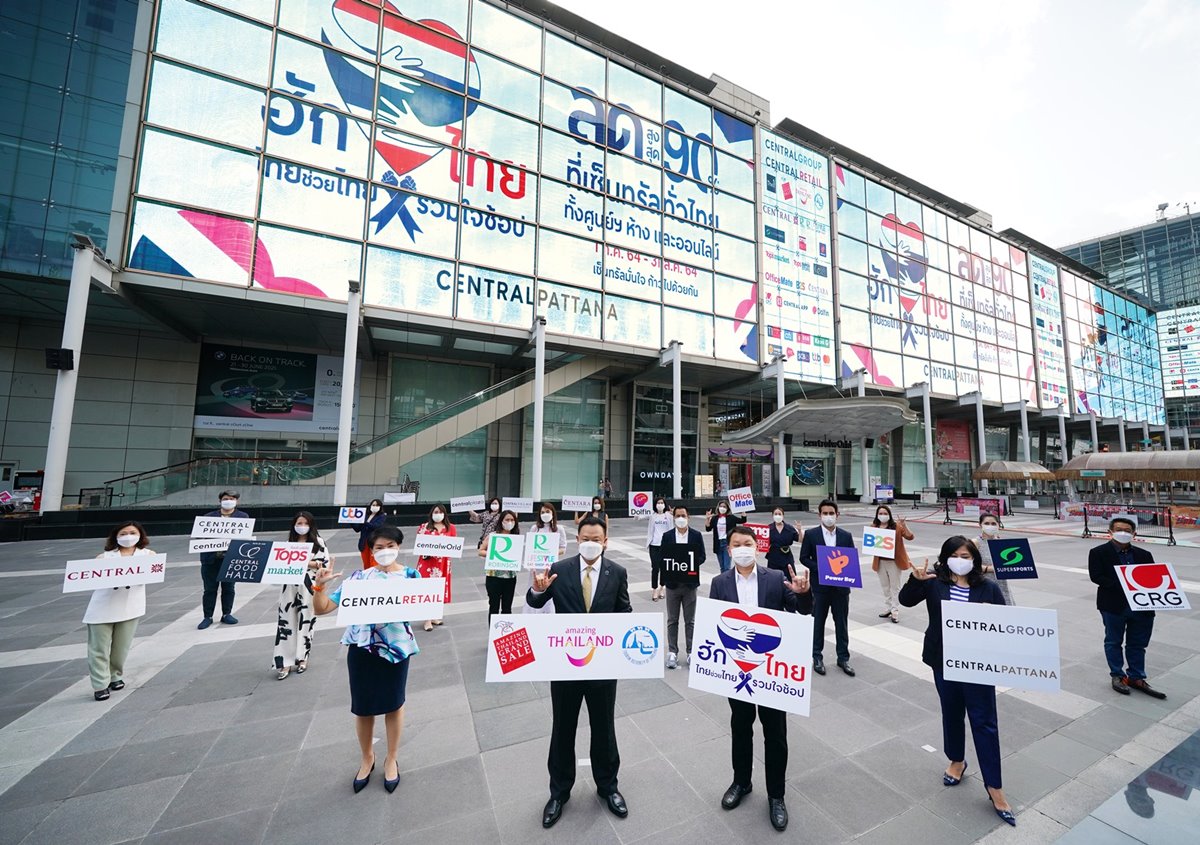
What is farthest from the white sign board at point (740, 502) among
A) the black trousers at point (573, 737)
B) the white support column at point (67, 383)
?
the white support column at point (67, 383)

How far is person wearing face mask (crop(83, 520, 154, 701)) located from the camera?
202 inches

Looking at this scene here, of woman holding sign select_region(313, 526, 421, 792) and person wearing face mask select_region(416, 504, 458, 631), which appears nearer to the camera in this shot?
woman holding sign select_region(313, 526, 421, 792)

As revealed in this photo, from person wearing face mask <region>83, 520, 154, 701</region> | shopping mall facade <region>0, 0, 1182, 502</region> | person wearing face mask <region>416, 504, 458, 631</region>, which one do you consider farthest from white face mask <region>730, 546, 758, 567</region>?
shopping mall facade <region>0, 0, 1182, 502</region>

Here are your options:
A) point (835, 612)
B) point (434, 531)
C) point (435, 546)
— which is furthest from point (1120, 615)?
point (434, 531)

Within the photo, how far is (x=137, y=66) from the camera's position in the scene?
672 inches

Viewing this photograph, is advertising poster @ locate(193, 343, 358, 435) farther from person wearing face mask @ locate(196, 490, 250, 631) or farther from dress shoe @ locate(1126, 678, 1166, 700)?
dress shoe @ locate(1126, 678, 1166, 700)

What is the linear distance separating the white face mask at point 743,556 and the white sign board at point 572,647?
90 centimetres

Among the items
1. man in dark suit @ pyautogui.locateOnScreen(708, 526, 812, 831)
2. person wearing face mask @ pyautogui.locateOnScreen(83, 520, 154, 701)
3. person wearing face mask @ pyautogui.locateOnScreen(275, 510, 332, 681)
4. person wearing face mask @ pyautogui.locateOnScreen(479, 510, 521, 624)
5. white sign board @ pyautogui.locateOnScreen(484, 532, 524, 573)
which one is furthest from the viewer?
person wearing face mask @ pyautogui.locateOnScreen(479, 510, 521, 624)

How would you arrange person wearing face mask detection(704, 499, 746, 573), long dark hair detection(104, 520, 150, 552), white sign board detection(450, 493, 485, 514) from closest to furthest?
long dark hair detection(104, 520, 150, 552) < person wearing face mask detection(704, 499, 746, 573) < white sign board detection(450, 493, 485, 514)

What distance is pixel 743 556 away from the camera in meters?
3.86

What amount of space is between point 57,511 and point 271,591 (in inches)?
461

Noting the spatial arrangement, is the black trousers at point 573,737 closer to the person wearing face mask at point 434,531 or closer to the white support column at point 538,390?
the person wearing face mask at point 434,531

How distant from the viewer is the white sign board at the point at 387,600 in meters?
3.62

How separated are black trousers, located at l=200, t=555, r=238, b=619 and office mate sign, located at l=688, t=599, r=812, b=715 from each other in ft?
25.7
